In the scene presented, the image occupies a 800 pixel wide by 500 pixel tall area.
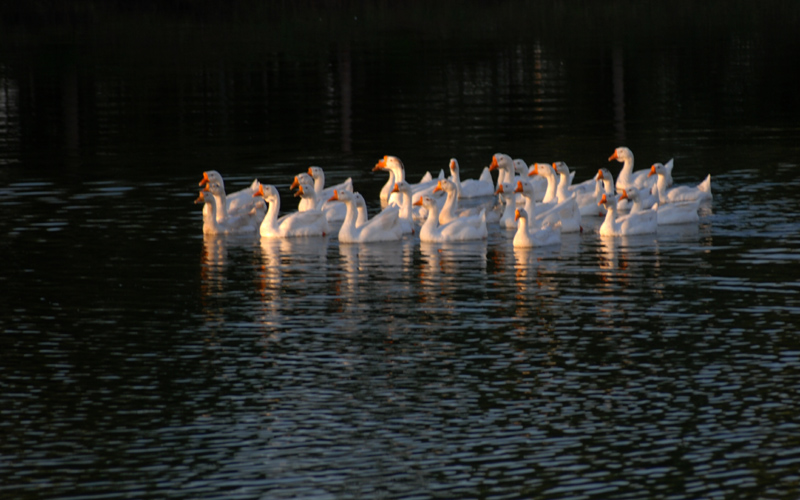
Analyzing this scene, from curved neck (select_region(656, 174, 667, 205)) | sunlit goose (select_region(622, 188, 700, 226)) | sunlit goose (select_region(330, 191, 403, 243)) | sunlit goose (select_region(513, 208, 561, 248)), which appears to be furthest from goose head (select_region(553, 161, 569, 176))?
sunlit goose (select_region(330, 191, 403, 243))

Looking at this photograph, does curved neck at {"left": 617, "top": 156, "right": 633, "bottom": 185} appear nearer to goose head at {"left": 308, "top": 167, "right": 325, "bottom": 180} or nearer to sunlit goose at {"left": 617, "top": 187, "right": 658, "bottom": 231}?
sunlit goose at {"left": 617, "top": 187, "right": 658, "bottom": 231}

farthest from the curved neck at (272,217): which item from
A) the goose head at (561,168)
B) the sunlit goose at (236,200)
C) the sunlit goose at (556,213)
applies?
the goose head at (561,168)

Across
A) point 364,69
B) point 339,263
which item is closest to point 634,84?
point 364,69

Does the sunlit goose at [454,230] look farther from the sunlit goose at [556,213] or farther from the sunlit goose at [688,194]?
the sunlit goose at [688,194]

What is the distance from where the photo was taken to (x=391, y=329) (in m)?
18.7

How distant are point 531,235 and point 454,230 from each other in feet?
5.00

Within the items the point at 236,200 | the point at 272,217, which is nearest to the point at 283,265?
the point at 272,217

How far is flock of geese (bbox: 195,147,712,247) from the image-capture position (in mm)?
26156

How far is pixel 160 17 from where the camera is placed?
8300cm

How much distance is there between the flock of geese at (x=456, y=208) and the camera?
85.8 feet

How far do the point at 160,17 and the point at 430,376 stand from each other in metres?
69.7

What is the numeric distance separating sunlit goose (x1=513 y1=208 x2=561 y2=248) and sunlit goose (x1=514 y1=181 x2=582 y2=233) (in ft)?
3.52

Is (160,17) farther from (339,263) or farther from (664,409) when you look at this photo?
(664,409)

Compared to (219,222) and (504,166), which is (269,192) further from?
(504,166)
